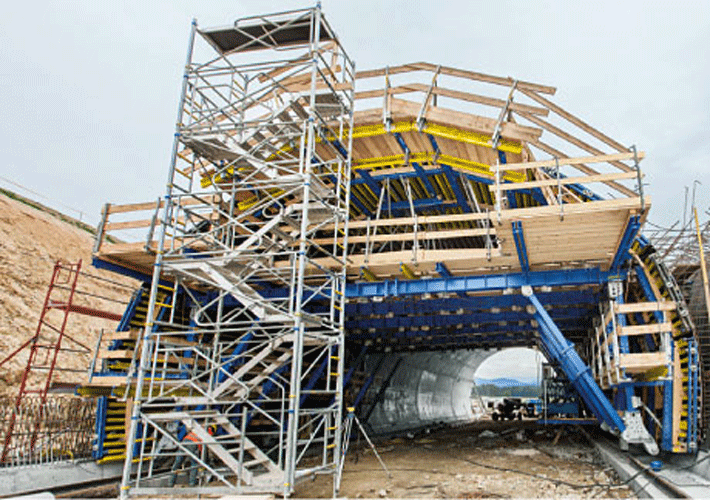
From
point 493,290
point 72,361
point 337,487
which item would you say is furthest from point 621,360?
point 72,361

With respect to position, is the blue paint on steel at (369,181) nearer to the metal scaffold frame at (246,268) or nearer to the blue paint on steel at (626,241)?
the metal scaffold frame at (246,268)

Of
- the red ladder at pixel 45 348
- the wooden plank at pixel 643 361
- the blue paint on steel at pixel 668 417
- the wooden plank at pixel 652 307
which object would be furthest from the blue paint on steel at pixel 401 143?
the red ladder at pixel 45 348

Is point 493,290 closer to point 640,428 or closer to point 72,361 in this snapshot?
point 640,428

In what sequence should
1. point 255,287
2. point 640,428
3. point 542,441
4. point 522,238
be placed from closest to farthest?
point 522,238 < point 640,428 < point 255,287 < point 542,441

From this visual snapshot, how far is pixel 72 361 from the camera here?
23922 millimetres

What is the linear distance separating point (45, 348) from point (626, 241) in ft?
56.6

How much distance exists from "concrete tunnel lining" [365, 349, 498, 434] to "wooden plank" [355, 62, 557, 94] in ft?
38.6

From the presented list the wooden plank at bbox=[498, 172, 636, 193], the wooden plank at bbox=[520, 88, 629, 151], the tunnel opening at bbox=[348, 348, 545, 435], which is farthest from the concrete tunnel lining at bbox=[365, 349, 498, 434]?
the wooden plank at bbox=[498, 172, 636, 193]

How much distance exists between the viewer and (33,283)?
25344mm

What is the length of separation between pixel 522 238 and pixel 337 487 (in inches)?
234

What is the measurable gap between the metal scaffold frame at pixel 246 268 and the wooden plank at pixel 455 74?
0.80m

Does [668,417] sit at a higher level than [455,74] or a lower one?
lower

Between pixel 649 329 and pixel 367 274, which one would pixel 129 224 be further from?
pixel 649 329

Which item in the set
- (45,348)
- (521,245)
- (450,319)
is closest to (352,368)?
(450,319)
